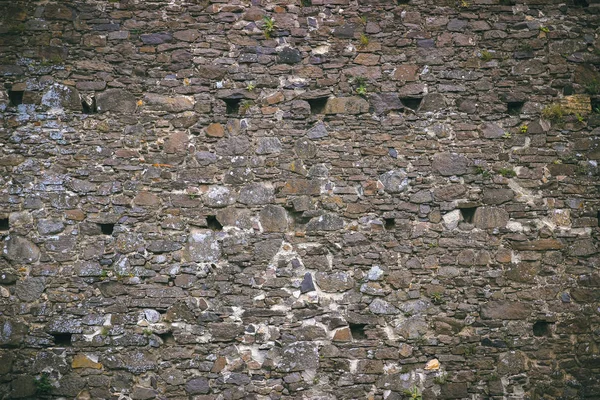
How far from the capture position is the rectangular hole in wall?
582cm

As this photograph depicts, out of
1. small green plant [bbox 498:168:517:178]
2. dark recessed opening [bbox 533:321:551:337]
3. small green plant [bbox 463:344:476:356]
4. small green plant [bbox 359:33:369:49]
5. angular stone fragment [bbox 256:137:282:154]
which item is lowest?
small green plant [bbox 463:344:476:356]

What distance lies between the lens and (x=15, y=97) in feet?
19.2

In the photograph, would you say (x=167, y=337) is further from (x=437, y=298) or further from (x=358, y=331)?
(x=437, y=298)

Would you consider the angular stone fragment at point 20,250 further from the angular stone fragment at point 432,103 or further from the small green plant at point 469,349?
the small green plant at point 469,349

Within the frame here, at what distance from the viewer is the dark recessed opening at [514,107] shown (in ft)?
19.6

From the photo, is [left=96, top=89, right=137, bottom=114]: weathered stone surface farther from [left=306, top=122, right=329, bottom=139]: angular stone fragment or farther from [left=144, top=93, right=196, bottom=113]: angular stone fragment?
[left=306, top=122, right=329, bottom=139]: angular stone fragment

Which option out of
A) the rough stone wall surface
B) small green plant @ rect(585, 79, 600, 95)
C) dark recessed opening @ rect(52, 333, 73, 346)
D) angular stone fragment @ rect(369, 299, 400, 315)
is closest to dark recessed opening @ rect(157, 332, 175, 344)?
the rough stone wall surface

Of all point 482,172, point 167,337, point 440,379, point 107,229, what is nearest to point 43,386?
point 167,337

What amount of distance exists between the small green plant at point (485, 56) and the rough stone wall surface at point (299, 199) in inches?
3.2

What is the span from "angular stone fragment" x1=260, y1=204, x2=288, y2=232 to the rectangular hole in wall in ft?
8.47

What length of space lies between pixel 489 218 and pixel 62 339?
416 centimetres

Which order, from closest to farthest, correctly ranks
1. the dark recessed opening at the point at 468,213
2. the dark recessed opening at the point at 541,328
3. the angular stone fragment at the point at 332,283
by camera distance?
1. the angular stone fragment at the point at 332,283
2. the dark recessed opening at the point at 541,328
3. the dark recessed opening at the point at 468,213

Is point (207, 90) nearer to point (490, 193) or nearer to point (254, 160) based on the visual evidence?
point (254, 160)

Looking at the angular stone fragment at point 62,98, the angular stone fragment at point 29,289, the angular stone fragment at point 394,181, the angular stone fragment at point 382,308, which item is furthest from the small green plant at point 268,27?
the angular stone fragment at point 29,289
